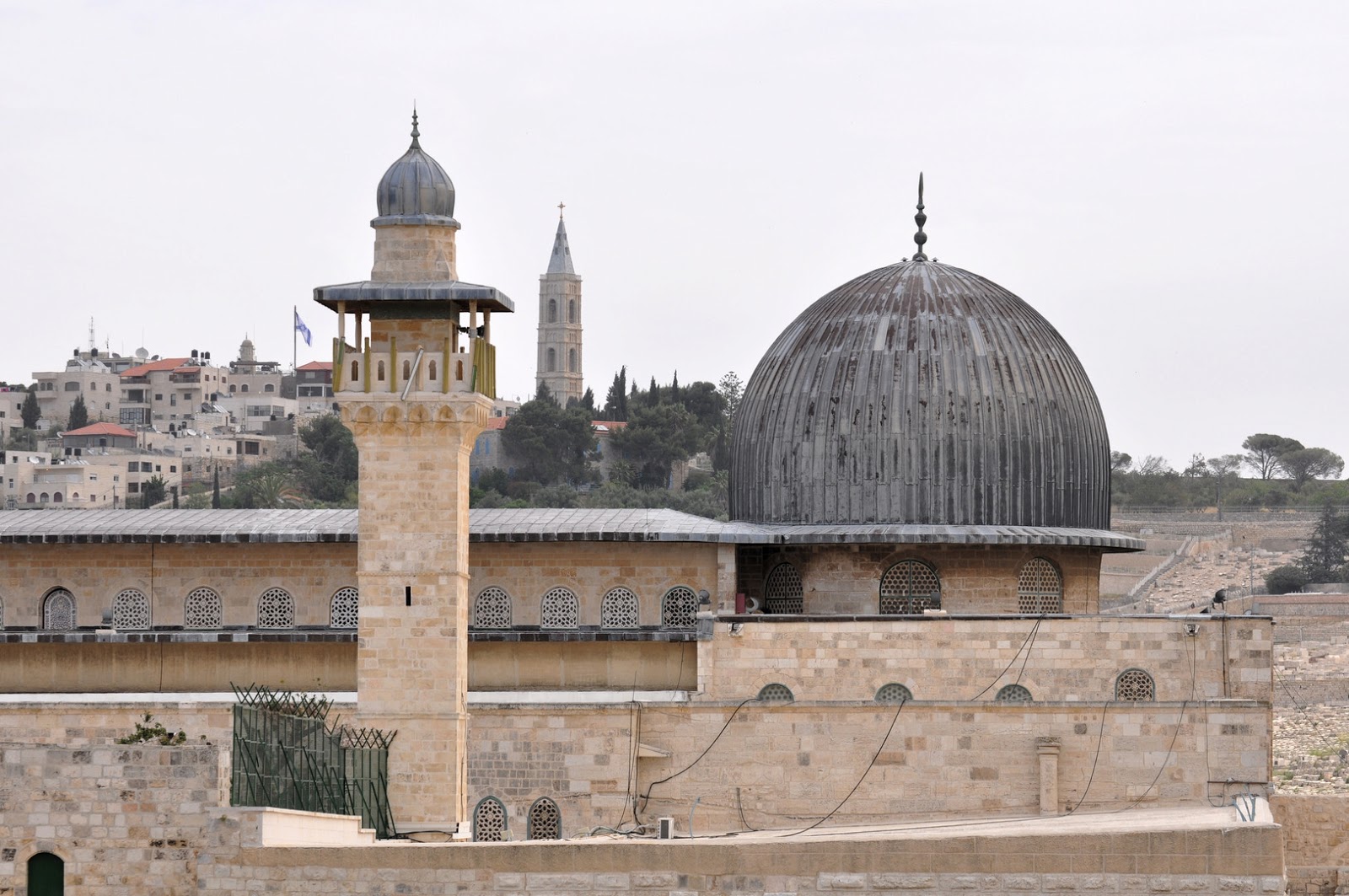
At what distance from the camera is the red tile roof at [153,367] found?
140625mm

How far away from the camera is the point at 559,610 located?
27.6 meters

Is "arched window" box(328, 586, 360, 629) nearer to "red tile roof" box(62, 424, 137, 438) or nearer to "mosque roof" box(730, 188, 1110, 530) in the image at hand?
"mosque roof" box(730, 188, 1110, 530)

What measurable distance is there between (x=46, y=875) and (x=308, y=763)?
2535 mm

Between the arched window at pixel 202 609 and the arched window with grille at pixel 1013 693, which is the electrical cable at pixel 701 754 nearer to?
the arched window with grille at pixel 1013 693

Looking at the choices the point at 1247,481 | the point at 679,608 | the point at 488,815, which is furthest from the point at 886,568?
the point at 1247,481

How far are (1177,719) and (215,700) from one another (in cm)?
1045

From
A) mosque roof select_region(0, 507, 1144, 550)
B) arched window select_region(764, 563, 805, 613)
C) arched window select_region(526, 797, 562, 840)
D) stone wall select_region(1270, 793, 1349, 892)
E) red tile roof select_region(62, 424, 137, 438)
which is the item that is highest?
red tile roof select_region(62, 424, 137, 438)

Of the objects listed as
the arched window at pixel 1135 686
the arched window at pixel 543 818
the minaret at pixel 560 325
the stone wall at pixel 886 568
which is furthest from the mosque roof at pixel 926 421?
the minaret at pixel 560 325

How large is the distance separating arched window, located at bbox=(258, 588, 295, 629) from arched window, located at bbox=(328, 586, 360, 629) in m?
0.48

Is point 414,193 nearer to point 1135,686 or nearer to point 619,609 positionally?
point 619,609

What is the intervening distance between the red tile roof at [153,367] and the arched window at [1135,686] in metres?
120

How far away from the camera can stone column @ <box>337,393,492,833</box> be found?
22969 millimetres

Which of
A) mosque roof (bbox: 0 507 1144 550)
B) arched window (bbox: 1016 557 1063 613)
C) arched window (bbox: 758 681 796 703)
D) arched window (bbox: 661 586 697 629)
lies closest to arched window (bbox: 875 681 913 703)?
arched window (bbox: 758 681 796 703)

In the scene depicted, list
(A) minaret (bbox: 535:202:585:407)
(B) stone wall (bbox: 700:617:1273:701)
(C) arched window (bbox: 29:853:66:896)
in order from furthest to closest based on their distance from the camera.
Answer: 1. (A) minaret (bbox: 535:202:585:407)
2. (B) stone wall (bbox: 700:617:1273:701)
3. (C) arched window (bbox: 29:853:66:896)
